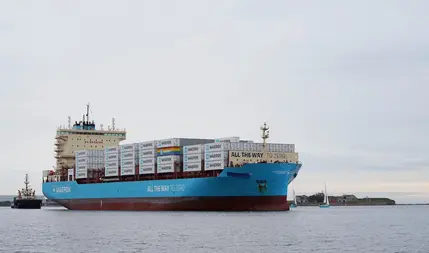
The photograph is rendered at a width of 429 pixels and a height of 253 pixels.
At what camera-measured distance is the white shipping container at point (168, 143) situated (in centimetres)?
8173

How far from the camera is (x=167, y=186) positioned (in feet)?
263

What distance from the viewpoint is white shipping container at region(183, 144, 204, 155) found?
3073 inches

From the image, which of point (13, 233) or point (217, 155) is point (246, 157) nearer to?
point (217, 155)

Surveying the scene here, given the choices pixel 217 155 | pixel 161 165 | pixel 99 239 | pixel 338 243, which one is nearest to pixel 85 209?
pixel 161 165

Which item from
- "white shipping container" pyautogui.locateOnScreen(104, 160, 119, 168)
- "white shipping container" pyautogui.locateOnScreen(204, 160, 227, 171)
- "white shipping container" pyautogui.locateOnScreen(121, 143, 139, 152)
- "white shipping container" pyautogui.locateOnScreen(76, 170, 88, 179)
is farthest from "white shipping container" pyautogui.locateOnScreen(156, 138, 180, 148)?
"white shipping container" pyautogui.locateOnScreen(76, 170, 88, 179)

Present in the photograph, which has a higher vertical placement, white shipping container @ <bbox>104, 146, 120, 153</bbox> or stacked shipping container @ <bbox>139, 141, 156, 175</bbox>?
white shipping container @ <bbox>104, 146, 120, 153</bbox>

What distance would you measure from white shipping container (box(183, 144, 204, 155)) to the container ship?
121mm

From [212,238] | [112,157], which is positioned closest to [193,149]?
[112,157]

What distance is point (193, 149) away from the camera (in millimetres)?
79000

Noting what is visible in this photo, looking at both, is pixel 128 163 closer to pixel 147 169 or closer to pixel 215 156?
pixel 147 169

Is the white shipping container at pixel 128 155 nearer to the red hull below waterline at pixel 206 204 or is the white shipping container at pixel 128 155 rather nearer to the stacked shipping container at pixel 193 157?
the red hull below waterline at pixel 206 204

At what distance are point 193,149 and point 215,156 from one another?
4260 millimetres

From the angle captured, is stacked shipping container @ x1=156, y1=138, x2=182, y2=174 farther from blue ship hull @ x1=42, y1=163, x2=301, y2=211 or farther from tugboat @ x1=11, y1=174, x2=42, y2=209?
tugboat @ x1=11, y1=174, x2=42, y2=209

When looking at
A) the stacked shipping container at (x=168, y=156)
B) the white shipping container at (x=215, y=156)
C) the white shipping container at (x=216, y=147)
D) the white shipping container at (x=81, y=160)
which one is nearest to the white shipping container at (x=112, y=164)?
the white shipping container at (x=81, y=160)
